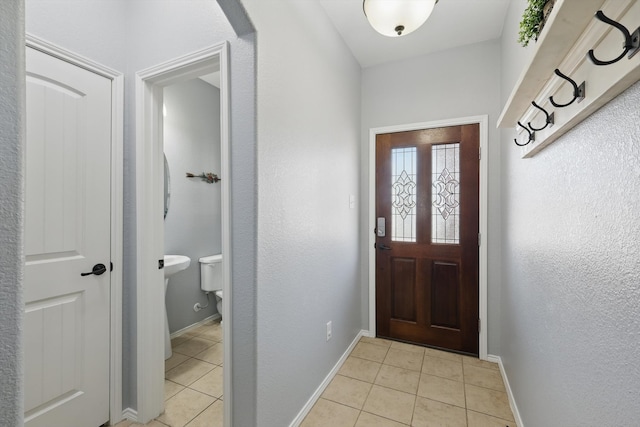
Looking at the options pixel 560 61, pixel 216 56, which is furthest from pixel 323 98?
pixel 560 61

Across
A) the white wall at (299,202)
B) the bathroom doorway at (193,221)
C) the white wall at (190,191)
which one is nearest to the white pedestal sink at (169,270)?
the bathroom doorway at (193,221)

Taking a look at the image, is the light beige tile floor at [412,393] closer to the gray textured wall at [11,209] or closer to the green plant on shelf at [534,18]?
the gray textured wall at [11,209]

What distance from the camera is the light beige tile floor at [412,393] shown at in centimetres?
173

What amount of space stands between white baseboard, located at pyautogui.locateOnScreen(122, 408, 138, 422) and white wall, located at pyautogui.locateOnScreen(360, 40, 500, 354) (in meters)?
1.96

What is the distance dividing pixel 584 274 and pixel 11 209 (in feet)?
4.54

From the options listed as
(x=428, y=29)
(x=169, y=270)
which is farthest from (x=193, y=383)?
(x=428, y=29)

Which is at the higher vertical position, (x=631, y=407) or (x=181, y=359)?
(x=631, y=407)

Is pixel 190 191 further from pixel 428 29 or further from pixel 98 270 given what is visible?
pixel 428 29

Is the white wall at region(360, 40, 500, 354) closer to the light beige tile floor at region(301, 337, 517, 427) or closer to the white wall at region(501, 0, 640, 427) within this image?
the light beige tile floor at region(301, 337, 517, 427)

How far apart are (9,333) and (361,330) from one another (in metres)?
2.77

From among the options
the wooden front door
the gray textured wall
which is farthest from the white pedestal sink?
the gray textured wall

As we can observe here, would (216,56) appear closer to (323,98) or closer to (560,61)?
(323,98)

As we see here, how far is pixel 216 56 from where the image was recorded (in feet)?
4.74

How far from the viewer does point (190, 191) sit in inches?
119
